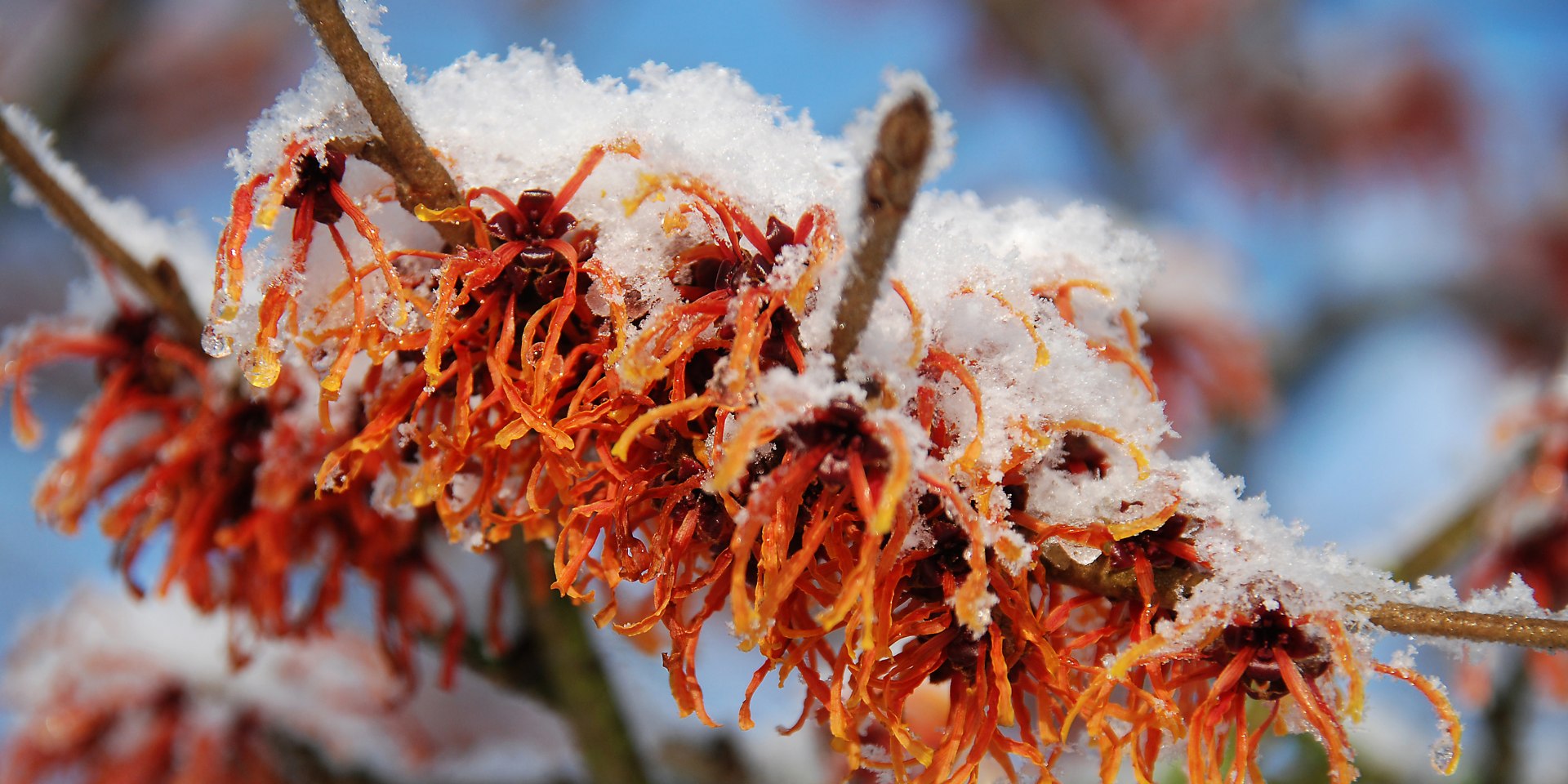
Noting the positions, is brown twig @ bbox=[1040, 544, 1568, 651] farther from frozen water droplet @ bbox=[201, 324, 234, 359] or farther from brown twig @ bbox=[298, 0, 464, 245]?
frozen water droplet @ bbox=[201, 324, 234, 359]

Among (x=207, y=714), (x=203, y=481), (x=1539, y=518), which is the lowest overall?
(x=207, y=714)

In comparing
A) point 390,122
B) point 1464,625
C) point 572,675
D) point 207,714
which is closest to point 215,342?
point 390,122

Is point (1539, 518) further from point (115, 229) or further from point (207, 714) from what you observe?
point (207, 714)

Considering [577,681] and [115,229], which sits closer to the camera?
[115,229]

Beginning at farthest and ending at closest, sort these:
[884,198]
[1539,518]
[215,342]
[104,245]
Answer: [1539,518], [104,245], [215,342], [884,198]

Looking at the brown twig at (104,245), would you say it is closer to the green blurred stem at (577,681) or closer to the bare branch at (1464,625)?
the green blurred stem at (577,681)

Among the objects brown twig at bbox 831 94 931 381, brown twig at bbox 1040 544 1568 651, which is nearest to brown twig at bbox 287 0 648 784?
brown twig at bbox 831 94 931 381

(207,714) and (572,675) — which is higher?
(572,675)
